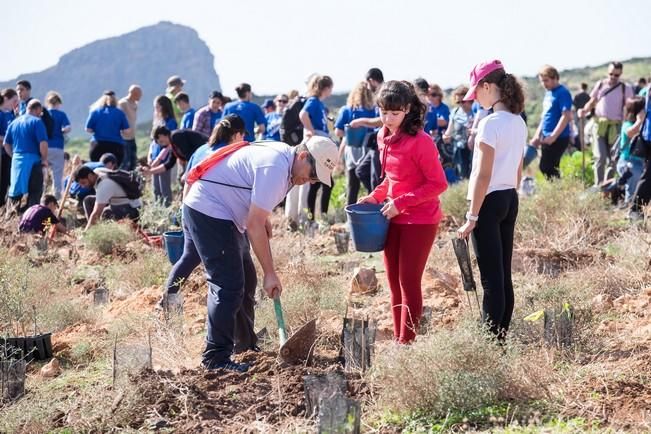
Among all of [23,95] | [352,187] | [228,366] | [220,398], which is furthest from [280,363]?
[23,95]

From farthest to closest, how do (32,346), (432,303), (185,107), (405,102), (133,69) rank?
1. (133,69)
2. (185,107)
3. (432,303)
4. (32,346)
5. (405,102)

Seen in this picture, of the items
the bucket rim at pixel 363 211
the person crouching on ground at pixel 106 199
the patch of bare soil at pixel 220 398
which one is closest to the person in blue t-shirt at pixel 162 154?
the person crouching on ground at pixel 106 199

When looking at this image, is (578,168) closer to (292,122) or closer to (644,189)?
(644,189)

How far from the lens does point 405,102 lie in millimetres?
5422

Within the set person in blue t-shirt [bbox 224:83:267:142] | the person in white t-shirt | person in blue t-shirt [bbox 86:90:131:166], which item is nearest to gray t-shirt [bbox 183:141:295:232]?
the person in white t-shirt

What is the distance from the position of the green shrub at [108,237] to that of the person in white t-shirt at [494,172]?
5.71 metres

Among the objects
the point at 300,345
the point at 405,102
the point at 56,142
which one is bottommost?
the point at 300,345

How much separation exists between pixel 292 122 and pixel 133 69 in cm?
10924

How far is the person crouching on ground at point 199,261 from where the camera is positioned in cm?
619

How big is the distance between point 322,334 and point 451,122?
252 inches

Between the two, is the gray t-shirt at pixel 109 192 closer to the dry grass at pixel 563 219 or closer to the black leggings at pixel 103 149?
the black leggings at pixel 103 149

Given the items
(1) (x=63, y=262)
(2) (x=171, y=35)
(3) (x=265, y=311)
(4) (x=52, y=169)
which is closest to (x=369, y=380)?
(3) (x=265, y=311)

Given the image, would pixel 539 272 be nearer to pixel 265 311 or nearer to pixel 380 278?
pixel 380 278

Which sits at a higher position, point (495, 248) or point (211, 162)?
point (211, 162)
